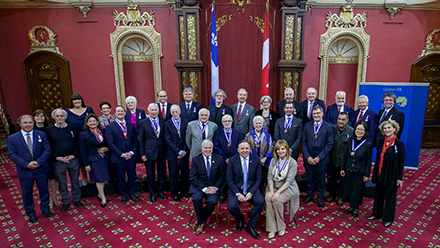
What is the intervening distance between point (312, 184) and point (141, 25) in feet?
18.9

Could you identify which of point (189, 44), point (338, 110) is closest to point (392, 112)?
point (338, 110)

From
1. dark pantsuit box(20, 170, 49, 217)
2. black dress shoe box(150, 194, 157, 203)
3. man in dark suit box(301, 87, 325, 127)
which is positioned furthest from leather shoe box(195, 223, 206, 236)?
man in dark suit box(301, 87, 325, 127)

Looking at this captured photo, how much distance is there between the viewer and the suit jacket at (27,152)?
3.33 meters

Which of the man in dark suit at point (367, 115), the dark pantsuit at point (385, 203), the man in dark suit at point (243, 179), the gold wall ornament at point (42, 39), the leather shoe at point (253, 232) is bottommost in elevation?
the leather shoe at point (253, 232)

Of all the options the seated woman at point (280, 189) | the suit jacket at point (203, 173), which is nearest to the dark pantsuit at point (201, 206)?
the suit jacket at point (203, 173)

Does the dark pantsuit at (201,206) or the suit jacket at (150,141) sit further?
the suit jacket at (150,141)

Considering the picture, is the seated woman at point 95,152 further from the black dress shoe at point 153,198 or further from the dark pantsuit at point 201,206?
the dark pantsuit at point 201,206

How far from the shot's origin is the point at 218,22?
20.4ft

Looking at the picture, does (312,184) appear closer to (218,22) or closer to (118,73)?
(218,22)

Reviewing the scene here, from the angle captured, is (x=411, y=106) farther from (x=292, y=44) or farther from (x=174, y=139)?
(x=174, y=139)

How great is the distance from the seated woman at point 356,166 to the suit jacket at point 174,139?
239 centimetres

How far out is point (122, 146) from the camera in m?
3.83

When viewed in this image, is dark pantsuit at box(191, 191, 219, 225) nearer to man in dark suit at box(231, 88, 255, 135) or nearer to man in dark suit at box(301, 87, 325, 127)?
man in dark suit at box(231, 88, 255, 135)

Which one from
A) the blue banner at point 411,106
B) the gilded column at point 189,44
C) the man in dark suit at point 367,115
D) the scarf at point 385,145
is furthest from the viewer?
the gilded column at point 189,44
